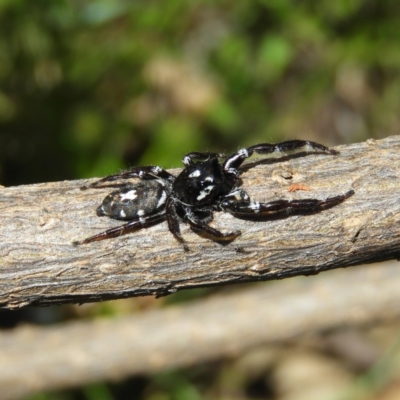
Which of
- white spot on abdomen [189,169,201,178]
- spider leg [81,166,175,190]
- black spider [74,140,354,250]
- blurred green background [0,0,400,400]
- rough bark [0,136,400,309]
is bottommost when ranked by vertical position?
rough bark [0,136,400,309]

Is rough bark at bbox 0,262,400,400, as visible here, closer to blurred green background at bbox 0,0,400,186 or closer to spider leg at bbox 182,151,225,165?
spider leg at bbox 182,151,225,165

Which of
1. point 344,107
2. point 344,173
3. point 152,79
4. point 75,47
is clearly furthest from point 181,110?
point 344,173

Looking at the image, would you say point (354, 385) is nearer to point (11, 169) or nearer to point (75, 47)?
point (11, 169)

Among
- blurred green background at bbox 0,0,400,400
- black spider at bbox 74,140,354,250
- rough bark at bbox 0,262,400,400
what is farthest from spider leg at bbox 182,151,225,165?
blurred green background at bbox 0,0,400,400

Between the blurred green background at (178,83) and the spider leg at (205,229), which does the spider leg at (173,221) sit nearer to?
the spider leg at (205,229)

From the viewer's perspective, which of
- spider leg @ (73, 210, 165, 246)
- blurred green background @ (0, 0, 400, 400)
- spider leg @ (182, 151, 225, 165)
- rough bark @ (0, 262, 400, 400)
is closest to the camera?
spider leg @ (73, 210, 165, 246)

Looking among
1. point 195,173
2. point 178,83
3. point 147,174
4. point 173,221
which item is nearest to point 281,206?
point 173,221

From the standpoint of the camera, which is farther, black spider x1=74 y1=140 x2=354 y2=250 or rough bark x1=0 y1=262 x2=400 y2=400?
rough bark x1=0 y1=262 x2=400 y2=400

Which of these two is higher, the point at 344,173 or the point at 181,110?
the point at 181,110
